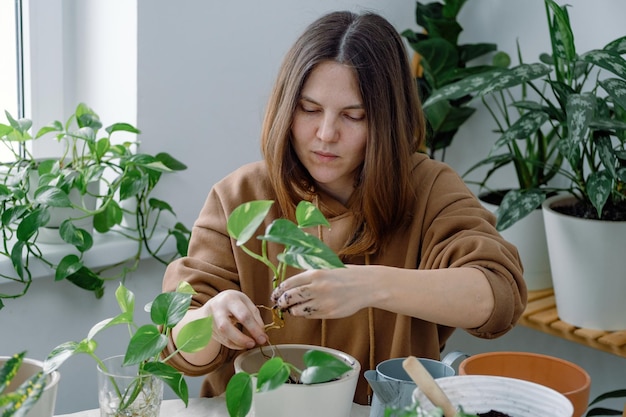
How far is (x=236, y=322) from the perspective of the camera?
123cm

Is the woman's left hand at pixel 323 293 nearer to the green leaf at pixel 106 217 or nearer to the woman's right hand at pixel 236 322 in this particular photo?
the woman's right hand at pixel 236 322

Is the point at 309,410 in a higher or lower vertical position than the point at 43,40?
lower

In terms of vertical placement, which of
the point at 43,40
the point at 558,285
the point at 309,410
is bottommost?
the point at 558,285

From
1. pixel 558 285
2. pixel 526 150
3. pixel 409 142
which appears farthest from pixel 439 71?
pixel 409 142

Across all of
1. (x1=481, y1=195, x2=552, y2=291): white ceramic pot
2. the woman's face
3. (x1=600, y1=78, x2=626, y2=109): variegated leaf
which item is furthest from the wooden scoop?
(x1=481, y1=195, x2=552, y2=291): white ceramic pot

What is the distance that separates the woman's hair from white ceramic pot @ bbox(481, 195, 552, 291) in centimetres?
69

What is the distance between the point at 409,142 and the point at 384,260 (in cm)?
21

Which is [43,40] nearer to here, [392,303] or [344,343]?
[344,343]

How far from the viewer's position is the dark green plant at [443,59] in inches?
91.1

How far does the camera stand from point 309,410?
1.04 meters

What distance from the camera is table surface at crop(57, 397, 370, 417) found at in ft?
4.11

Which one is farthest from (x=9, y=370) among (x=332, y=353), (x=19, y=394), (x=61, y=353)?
(x=332, y=353)

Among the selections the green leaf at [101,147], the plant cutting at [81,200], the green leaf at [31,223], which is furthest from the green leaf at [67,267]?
the green leaf at [101,147]

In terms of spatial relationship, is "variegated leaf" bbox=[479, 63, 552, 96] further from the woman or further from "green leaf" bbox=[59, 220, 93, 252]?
"green leaf" bbox=[59, 220, 93, 252]
